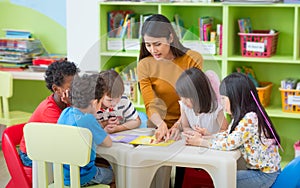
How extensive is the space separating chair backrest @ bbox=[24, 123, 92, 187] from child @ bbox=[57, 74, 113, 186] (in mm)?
88

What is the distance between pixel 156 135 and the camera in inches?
96.7

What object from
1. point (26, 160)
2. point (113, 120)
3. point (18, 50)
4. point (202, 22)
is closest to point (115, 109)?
point (113, 120)

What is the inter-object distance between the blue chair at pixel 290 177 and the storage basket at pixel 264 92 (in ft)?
4.42

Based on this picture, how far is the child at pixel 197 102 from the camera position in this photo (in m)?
2.15

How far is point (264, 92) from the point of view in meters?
3.82

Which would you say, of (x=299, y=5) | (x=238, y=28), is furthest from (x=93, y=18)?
(x=299, y=5)

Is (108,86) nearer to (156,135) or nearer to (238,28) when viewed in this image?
(156,135)

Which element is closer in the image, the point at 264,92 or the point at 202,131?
the point at 202,131

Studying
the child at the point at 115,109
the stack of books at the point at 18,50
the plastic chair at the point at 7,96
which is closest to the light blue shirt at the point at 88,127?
the child at the point at 115,109

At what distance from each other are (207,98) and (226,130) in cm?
37

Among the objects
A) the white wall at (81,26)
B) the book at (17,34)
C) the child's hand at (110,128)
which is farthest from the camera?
the book at (17,34)

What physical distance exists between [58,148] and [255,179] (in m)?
0.85

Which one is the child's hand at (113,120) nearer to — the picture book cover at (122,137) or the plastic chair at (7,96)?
the picture book cover at (122,137)

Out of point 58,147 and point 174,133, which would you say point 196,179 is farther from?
point 58,147
